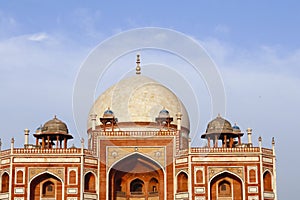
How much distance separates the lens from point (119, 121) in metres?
A: 44.3

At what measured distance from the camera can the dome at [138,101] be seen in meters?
44.5

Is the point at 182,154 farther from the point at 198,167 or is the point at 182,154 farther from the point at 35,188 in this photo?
the point at 35,188

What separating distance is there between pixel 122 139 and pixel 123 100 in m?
4.78

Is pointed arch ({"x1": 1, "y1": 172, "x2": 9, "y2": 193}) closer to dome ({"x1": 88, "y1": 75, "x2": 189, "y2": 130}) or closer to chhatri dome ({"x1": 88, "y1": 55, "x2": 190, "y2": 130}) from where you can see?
chhatri dome ({"x1": 88, "y1": 55, "x2": 190, "y2": 130})

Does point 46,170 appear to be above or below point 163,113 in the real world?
below

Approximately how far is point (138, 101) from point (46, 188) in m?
9.11

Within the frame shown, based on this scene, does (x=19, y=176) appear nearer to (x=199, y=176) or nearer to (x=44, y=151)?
(x=44, y=151)

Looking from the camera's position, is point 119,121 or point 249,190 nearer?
point 249,190

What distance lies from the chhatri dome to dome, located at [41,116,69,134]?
3213 mm

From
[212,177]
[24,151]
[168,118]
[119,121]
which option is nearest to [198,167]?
[212,177]

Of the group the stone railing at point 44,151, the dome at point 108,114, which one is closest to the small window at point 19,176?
the stone railing at point 44,151

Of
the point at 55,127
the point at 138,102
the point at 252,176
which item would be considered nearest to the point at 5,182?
the point at 55,127

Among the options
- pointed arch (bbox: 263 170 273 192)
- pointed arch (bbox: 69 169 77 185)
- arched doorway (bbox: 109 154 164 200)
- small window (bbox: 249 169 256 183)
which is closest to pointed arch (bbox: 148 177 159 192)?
arched doorway (bbox: 109 154 164 200)

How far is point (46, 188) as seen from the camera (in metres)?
40.2
